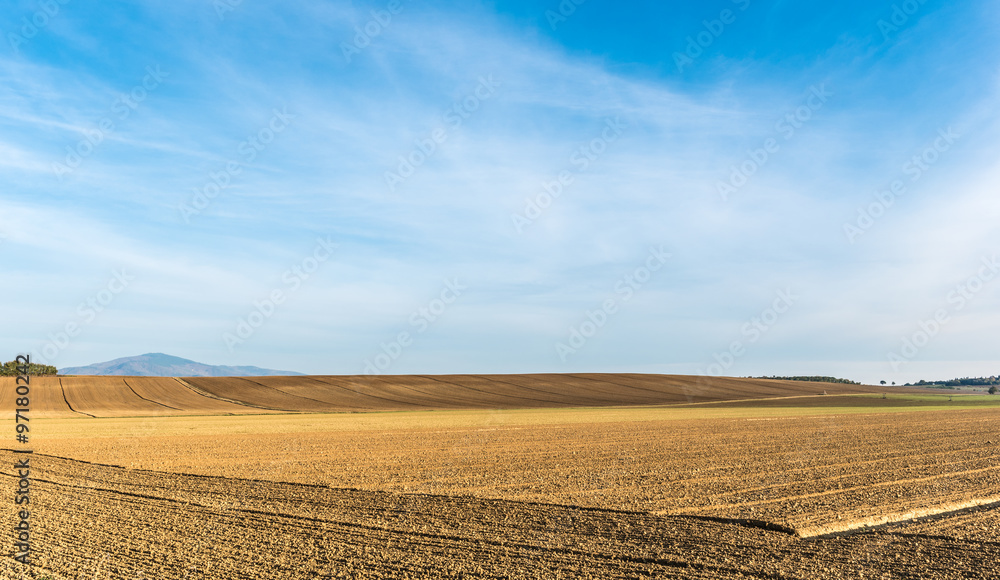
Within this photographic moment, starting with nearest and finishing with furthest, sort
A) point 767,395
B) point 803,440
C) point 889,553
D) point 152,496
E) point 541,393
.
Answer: point 889,553
point 152,496
point 803,440
point 541,393
point 767,395

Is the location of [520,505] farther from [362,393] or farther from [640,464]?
[362,393]

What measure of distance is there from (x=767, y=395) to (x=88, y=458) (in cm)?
8789

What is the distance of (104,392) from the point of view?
2881 inches

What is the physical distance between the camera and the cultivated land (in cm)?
991

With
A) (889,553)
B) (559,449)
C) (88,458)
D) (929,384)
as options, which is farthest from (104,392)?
(929,384)

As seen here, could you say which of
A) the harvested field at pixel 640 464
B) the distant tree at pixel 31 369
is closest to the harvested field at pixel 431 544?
the harvested field at pixel 640 464

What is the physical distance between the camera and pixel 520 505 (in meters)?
14.4

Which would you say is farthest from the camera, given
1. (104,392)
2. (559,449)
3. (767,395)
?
(767,395)

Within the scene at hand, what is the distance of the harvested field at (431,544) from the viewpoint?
9492mm

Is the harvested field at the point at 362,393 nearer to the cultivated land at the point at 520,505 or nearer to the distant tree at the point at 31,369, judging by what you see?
the distant tree at the point at 31,369

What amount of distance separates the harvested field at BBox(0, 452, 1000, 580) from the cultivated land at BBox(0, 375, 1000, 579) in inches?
2.0

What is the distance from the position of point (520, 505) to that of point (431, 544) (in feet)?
12.1

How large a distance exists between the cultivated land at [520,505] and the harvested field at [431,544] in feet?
0.17

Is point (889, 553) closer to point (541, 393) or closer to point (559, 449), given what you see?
point (559, 449)
